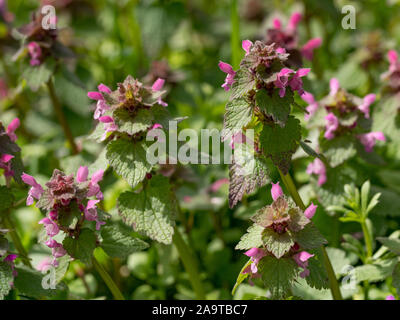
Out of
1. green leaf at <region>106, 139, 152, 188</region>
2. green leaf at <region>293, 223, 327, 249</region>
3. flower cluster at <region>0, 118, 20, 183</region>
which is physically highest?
flower cluster at <region>0, 118, 20, 183</region>

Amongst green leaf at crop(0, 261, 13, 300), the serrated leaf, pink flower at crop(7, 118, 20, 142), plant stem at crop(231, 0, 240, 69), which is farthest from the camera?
plant stem at crop(231, 0, 240, 69)

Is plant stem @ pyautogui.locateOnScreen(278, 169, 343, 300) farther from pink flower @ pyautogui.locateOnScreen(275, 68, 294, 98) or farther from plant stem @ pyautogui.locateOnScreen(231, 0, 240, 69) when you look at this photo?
plant stem @ pyautogui.locateOnScreen(231, 0, 240, 69)

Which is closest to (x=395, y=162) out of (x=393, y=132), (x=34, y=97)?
(x=393, y=132)

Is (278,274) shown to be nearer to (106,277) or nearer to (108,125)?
(106,277)

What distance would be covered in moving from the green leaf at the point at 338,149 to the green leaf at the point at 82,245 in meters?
0.90

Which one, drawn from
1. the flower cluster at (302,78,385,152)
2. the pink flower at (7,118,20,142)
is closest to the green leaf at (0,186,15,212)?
the pink flower at (7,118,20,142)

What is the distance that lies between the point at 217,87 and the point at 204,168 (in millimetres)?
618

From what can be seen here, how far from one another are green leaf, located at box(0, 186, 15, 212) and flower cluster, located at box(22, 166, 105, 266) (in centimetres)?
11

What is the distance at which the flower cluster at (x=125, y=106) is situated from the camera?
1.67 metres

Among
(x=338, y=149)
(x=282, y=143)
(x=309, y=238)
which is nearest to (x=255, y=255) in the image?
(x=309, y=238)

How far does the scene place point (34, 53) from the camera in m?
2.39

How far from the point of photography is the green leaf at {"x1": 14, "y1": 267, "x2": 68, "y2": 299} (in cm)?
176
